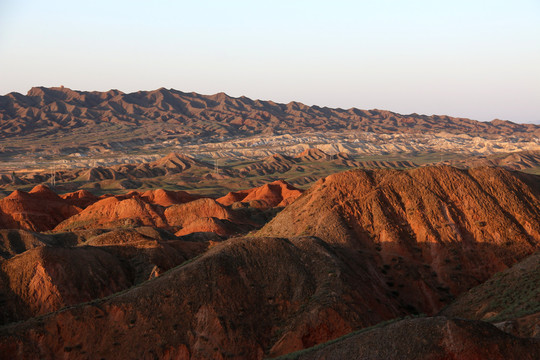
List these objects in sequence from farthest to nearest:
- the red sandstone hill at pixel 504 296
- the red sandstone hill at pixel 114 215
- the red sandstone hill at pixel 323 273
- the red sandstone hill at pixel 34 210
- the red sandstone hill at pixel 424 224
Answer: the red sandstone hill at pixel 34 210, the red sandstone hill at pixel 114 215, the red sandstone hill at pixel 424 224, the red sandstone hill at pixel 504 296, the red sandstone hill at pixel 323 273

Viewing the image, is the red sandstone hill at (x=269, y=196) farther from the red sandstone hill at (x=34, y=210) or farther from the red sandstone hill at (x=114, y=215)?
the red sandstone hill at (x=34, y=210)

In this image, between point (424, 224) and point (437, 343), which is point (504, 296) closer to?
point (424, 224)

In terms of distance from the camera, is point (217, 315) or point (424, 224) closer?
point (217, 315)

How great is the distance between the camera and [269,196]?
370ft

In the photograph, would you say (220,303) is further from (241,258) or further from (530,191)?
(530,191)

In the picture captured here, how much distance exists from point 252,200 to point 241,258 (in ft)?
230

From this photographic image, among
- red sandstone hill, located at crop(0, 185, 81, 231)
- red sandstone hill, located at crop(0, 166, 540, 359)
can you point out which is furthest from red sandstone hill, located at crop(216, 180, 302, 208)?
red sandstone hill, located at crop(0, 166, 540, 359)

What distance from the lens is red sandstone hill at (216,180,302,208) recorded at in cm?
10840

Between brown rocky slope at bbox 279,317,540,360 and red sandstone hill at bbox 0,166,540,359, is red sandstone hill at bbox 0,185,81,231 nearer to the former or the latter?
→ red sandstone hill at bbox 0,166,540,359

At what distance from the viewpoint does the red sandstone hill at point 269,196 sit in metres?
108

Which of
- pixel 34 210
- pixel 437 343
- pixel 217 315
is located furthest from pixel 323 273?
pixel 34 210

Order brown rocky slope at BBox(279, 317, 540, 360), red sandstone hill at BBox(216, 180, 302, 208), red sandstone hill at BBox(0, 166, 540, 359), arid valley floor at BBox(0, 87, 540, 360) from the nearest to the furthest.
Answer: brown rocky slope at BBox(279, 317, 540, 360) < arid valley floor at BBox(0, 87, 540, 360) < red sandstone hill at BBox(0, 166, 540, 359) < red sandstone hill at BBox(216, 180, 302, 208)

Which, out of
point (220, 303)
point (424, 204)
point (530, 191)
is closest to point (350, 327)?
point (220, 303)

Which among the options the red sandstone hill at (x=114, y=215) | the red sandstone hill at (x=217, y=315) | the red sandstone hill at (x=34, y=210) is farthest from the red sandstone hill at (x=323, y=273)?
the red sandstone hill at (x=34, y=210)
